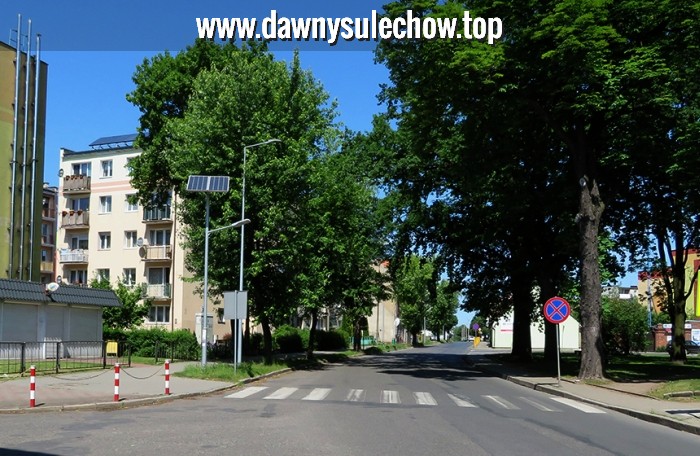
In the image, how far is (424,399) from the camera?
1869 centimetres

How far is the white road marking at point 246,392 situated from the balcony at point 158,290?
107 feet

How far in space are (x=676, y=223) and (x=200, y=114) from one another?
70.0 feet

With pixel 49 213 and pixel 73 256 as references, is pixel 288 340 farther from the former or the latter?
pixel 49 213

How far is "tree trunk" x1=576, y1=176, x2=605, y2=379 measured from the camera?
25.0 m

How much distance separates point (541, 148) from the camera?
101ft

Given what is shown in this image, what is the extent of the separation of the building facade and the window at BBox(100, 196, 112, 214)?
16.9 m

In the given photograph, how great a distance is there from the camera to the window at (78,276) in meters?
59.0

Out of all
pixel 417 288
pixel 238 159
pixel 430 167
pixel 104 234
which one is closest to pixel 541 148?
pixel 430 167

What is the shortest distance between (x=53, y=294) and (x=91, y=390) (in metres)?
13.7

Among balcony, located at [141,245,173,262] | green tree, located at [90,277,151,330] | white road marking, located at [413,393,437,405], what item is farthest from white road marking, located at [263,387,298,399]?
balcony, located at [141,245,173,262]

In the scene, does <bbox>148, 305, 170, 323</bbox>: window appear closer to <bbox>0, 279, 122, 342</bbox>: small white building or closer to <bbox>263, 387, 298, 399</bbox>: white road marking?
<bbox>0, 279, 122, 342</bbox>: small white building

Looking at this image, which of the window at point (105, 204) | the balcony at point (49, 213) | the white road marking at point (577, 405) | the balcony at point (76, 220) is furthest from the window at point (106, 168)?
the white road marking at point (577, 405)

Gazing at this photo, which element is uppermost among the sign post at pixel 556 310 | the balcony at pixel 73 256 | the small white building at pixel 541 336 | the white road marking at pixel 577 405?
the balcony at pixel 73 256

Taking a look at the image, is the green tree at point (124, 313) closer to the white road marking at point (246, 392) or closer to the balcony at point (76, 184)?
the balcony at point (76, 184)
